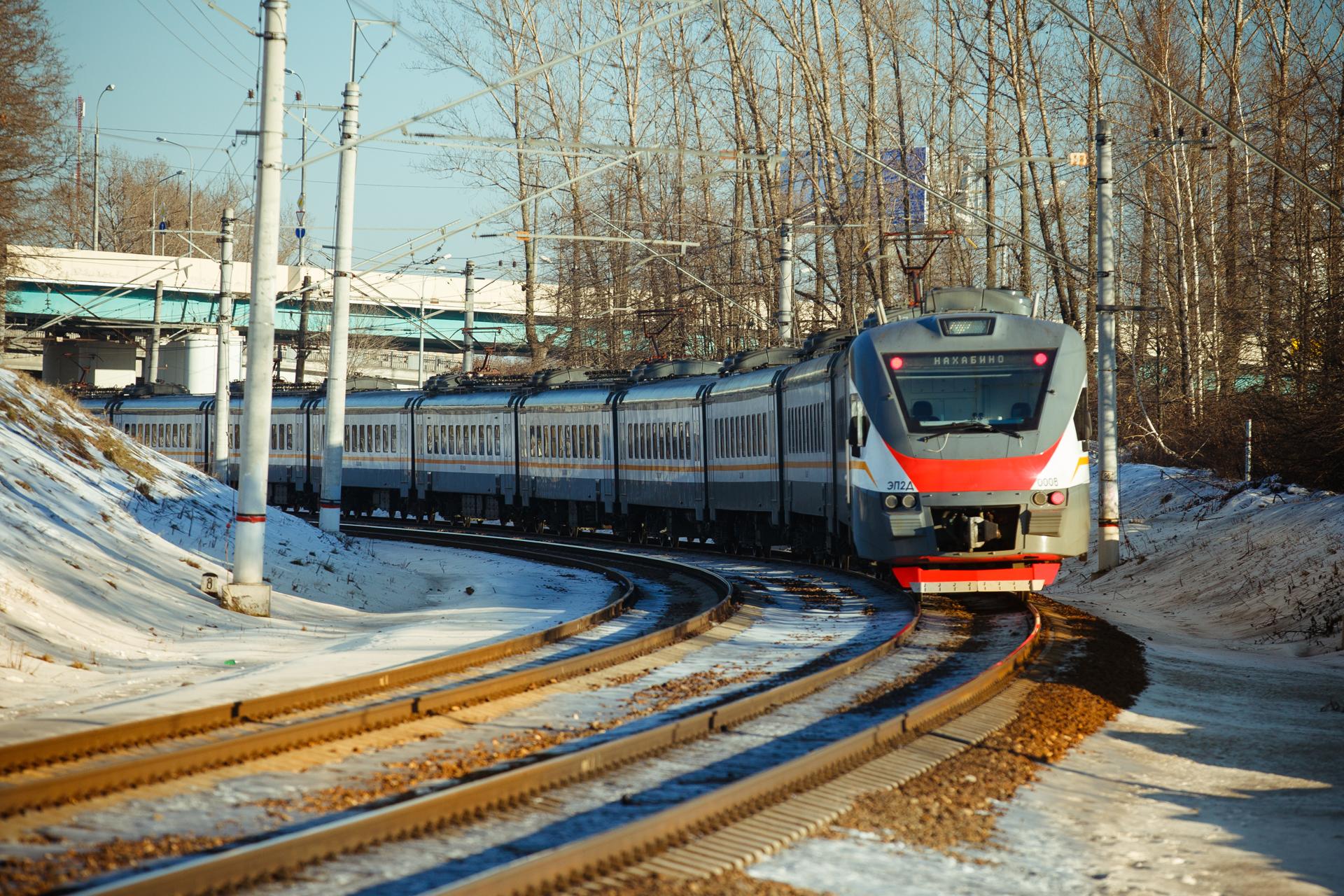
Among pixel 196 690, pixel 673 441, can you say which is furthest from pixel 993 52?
pixel 196 690

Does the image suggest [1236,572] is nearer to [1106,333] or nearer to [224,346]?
[1106,333]

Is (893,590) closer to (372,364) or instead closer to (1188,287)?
(1188,287)

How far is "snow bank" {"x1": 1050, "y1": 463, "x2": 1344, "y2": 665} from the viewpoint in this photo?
1603 centimetres

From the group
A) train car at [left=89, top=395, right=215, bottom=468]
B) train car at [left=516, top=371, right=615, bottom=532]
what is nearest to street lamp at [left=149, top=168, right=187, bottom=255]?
train car at [left=89, top=395, right=215, bottom=468]

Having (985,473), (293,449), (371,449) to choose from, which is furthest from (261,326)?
(293,449)

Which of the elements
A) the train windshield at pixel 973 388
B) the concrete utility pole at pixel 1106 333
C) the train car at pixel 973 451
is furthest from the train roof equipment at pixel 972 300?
the concrete utility pole at pixel 1106 333

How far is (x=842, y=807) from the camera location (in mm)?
7262

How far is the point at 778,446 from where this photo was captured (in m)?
24.6

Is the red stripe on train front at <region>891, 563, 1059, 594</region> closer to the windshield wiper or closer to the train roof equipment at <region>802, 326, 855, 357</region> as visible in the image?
the windshield wiper

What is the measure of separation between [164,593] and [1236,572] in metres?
12.8

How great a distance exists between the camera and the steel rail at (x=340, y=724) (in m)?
6.66

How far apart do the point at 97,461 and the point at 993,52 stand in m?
24.2

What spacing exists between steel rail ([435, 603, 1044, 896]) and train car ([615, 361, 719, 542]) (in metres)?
19.5

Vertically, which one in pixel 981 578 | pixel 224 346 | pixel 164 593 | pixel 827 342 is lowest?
pixel 164 593
